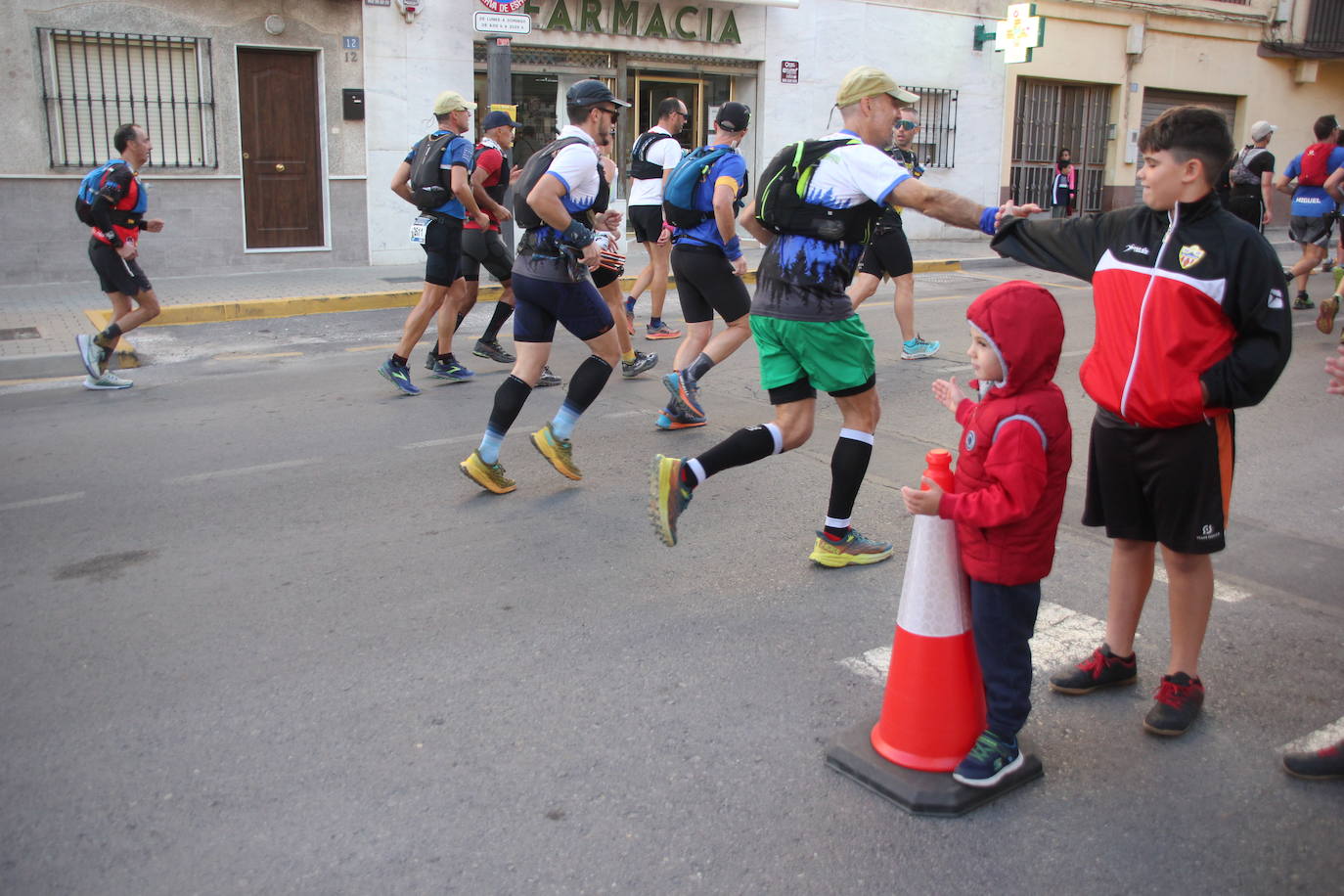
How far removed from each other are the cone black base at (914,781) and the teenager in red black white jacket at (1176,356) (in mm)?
599

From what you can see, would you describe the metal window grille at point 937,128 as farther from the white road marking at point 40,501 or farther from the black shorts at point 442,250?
the white road marking at point 40,501

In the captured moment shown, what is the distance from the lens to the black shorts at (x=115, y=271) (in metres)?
8.18

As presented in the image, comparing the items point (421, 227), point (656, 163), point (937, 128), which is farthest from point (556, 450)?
point (937, 128)

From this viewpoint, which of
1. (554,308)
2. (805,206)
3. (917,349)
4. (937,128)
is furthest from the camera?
(937,128)

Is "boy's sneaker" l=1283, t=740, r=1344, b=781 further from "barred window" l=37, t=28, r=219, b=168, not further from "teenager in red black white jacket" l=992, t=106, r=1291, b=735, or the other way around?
"barred window" l=37, t=28, r=219, b=168

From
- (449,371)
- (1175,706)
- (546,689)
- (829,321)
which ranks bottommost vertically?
(546,689)

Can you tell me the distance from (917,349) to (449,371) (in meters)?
3.58

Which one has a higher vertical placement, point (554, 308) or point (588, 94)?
point (588, 94)

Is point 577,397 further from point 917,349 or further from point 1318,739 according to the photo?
point 917,349

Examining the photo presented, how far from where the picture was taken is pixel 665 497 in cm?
438

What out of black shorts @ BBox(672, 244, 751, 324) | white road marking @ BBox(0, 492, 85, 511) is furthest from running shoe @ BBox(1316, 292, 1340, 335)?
white road marking @ BBox(0, 492, 85, 511)

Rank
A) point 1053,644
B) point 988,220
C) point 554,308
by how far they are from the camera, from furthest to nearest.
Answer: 1. point 554,308
2. point 1053,644
3. point 988,220

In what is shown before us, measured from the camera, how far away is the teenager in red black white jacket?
10.1 feet

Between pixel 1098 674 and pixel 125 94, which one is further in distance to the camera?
pixel 125 94
